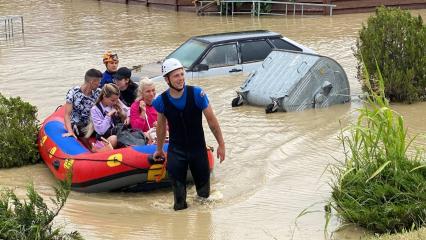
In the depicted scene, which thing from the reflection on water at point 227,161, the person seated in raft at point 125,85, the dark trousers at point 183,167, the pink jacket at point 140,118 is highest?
the person seated in raft at point 125,85

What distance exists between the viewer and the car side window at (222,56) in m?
14.9

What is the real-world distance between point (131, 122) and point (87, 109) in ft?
2.90

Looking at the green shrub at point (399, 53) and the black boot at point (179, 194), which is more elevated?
the green shrub at point (399, 53)

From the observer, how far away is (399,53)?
12.8 meters

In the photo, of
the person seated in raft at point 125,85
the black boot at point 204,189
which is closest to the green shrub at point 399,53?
the person seated in raft at point 125,85

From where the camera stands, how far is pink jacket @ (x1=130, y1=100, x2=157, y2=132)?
898 cm

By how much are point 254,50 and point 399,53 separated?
3.68 meters

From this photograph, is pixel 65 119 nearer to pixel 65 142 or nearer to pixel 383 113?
pixel 65 142

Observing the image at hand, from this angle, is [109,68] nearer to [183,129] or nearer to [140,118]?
[140,118]

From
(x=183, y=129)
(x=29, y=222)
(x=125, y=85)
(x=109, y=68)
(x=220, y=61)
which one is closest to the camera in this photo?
(x=29, y=222)

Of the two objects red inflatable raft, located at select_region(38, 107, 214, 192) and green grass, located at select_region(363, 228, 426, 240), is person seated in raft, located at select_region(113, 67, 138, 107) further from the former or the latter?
green grass, located at select_region(363, 228, 426, 240)

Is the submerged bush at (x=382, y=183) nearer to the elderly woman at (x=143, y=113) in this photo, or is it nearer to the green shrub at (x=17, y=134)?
the elderly woman at (x=143, y=113)

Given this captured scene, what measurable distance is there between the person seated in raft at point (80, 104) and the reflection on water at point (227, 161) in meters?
0.75

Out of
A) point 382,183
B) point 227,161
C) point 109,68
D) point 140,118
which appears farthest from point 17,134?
point 382,183
